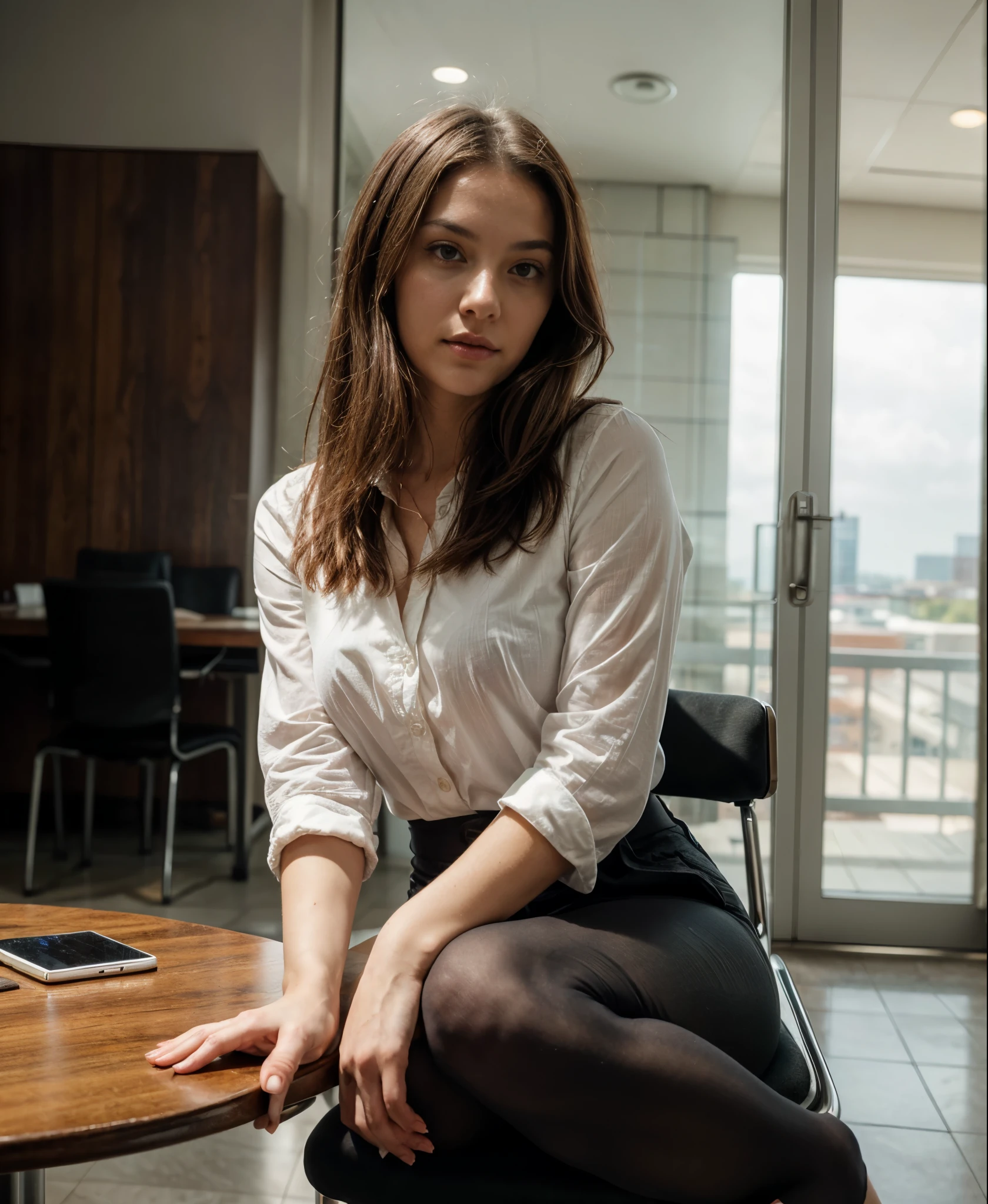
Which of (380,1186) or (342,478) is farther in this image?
(342,478)

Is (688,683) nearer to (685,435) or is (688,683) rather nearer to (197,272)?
(685,435)

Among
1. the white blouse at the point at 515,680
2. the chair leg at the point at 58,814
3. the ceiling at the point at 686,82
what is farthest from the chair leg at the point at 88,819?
the white blouse at the point at 515,680

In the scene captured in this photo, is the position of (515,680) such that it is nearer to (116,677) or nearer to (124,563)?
(116,677)

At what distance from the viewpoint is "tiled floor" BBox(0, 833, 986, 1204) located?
1.71 m

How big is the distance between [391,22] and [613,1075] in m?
3.02

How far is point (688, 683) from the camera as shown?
306cm

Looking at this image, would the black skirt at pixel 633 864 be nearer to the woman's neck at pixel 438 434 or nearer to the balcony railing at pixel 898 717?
the woman's neck at pixel 438 434

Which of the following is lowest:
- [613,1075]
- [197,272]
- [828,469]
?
[613,1075]

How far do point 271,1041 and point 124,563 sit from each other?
11.8 ft

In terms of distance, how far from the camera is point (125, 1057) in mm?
731

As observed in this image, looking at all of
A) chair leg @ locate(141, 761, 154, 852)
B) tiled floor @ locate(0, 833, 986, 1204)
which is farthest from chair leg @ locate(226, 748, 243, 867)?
chair leg @ locate(141, 761, 154, 852)

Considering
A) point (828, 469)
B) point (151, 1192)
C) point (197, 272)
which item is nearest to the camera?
point (151, 1192)

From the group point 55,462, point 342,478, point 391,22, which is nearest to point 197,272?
point 55,462

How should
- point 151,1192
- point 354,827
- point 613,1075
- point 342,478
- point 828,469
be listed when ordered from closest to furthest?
point 613,1075 → point 354,827 → point 342,478 → point 151,1192 → point 828,469
